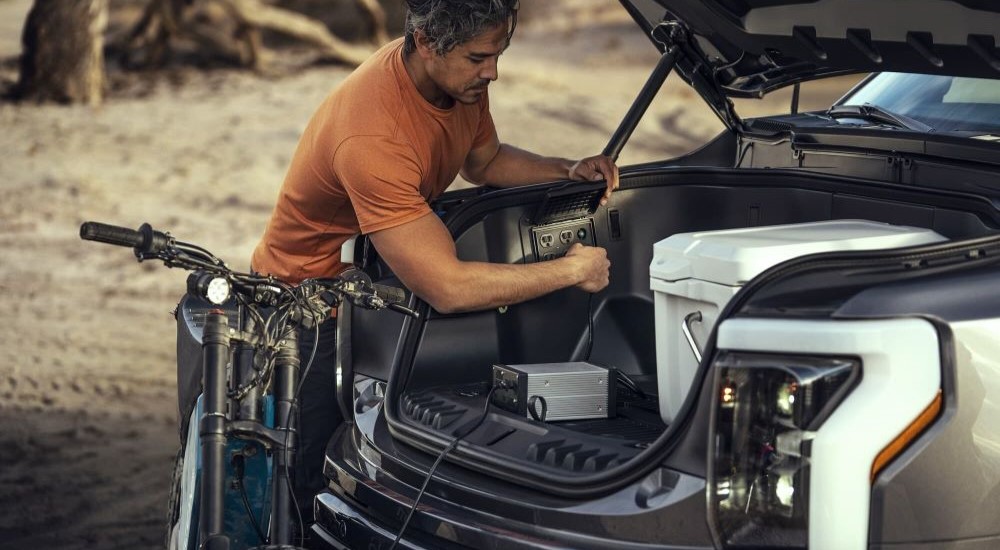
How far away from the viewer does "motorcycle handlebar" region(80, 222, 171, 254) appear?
252 centimetres

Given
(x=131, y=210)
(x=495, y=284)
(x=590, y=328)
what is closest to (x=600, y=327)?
(x=590, y=328)

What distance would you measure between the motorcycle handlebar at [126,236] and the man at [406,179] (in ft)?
2.82

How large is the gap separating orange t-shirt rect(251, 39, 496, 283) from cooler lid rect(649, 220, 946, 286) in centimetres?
66

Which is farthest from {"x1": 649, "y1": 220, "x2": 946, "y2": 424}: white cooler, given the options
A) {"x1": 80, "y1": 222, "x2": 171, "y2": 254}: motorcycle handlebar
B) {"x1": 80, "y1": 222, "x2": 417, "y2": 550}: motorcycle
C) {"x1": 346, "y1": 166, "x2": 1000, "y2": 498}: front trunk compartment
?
{"x1": 80, "y1": 222, "x2": 171, "y2": 254}: motorcycle handlebar

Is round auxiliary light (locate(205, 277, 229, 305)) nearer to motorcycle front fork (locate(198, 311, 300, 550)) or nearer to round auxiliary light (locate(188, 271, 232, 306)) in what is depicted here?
round auxiliary light (locate(188, 271, 232, 306))

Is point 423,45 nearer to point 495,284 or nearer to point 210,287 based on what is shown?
point 495,284

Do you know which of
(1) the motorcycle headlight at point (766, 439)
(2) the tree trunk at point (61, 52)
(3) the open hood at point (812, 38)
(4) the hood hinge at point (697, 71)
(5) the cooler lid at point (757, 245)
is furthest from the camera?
(2) the tree trunk at point (61, 52)

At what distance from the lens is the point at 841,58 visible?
362 cm

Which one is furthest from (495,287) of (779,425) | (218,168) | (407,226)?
(218,168)

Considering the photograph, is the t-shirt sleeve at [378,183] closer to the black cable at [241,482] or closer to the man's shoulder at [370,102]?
the man's shoulder at [370,102]

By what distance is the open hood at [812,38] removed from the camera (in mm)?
3146

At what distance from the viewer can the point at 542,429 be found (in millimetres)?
3037

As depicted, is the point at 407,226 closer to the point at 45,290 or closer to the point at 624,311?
the point at 624,311

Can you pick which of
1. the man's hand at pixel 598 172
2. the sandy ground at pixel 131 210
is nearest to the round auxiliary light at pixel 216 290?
the man's hand at pixel 598 172
